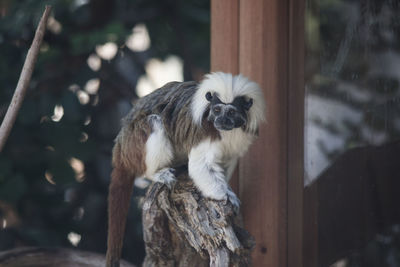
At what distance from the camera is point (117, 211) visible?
2.74m

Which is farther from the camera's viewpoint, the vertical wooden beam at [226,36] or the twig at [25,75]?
the vertical wooden beam at [226,36]

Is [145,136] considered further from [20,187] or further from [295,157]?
[20,187]

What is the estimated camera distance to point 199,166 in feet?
8.25

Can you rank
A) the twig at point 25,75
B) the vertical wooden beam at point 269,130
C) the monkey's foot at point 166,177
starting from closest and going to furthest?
the twig at point 25,75 < the monkey's foot at point 166,177 < the vertical wooden beam at point 269,130

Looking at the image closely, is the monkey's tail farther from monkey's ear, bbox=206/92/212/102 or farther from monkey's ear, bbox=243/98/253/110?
monkey's ear, bbox=243/98/253/110

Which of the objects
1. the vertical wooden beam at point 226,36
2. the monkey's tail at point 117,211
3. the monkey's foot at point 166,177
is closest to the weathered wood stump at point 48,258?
the monkey's tail at point 117,211

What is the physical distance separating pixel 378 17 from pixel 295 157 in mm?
904

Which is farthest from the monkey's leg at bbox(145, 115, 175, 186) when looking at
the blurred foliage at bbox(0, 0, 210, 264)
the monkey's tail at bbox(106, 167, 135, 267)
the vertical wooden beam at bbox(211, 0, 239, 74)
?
the blurred foliage at bbox(0, 0, 210, 264)

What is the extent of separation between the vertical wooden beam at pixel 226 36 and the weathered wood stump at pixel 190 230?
534 mm

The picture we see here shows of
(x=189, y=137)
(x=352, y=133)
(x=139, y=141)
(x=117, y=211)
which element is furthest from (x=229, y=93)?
(x=117, y=211)

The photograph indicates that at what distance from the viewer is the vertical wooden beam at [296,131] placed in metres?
2.83

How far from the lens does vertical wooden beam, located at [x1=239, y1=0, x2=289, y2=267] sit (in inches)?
111

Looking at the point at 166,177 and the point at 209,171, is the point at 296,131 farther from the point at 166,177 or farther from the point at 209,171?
the point at 166,177

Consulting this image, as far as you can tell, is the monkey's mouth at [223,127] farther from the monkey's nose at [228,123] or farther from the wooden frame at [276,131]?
the wooden frame at [276,131]
